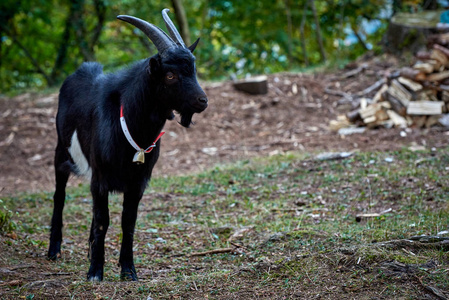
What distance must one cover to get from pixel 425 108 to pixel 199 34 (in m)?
9.72

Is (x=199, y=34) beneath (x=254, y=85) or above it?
above

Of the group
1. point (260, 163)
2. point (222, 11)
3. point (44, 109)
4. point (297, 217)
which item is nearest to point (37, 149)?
point (44, 109)

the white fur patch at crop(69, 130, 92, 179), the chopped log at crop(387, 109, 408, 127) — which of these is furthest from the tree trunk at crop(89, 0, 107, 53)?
the white fur patch at crop(69, 130, 92, 179)

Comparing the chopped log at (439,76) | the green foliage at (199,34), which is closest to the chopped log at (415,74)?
the chopped log at (439,76)

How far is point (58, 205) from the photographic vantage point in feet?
16.6

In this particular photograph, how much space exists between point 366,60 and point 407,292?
10.5 m

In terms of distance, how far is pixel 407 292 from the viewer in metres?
3.20

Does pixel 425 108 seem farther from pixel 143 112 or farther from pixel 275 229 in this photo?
pixel 143 112

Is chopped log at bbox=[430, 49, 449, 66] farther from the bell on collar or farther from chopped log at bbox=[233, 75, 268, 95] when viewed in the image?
the bell on collar

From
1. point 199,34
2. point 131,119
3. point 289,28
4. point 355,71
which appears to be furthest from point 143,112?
point 289,28

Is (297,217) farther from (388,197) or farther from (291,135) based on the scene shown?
(291,135)

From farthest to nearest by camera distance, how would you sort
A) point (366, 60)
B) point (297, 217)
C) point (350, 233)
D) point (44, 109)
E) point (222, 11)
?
point (222, 11), point (366, 60), point (44, 109), point (297, 217), point (350, 233)

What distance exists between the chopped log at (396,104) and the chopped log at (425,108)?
0.18 m

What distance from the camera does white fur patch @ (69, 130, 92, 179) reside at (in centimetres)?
462
